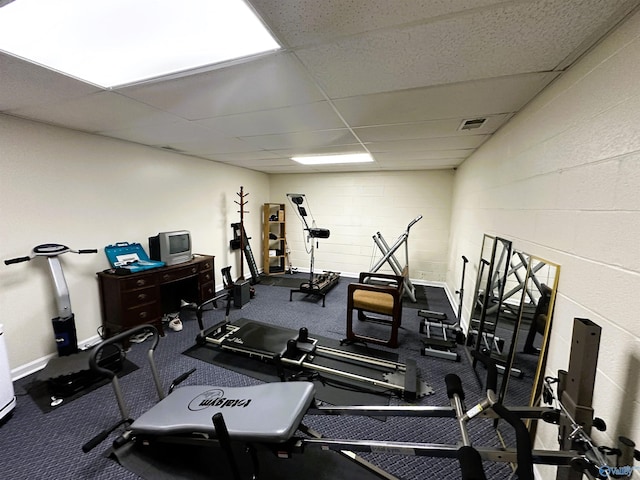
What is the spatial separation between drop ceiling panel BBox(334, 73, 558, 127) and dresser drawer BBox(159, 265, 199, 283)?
2.92m

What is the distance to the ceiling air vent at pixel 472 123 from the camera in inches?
87.1

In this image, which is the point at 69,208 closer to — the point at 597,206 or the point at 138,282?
the point at 138,282

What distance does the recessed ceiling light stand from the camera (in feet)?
12.9

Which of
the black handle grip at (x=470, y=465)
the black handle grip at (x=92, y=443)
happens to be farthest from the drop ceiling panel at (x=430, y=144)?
the black handle grip at (x=92, y=443)

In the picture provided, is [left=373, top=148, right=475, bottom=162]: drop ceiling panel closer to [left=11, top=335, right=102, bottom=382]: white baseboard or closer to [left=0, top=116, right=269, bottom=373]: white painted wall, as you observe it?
[left=0, top=116, right=269, bottom=373]: white painted wall

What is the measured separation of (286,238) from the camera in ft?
21.1

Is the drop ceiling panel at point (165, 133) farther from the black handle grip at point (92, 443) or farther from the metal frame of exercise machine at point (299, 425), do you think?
the black handle grip at point (92, 443)

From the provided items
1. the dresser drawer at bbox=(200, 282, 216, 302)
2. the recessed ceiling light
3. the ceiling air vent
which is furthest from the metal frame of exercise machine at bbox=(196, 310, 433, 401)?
the recessed ceiling light

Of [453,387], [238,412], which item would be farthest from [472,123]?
[238,412]

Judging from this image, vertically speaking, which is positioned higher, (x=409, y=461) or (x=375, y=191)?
(x=375, y=191)

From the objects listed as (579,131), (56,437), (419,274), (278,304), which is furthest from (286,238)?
(579,131)

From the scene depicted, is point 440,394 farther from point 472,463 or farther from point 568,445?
point 472,463

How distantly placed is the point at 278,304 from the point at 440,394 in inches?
108

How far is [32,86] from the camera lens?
166 cm
